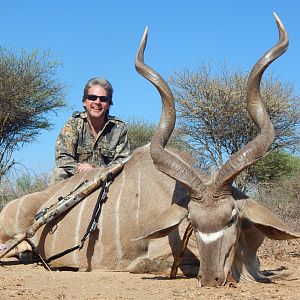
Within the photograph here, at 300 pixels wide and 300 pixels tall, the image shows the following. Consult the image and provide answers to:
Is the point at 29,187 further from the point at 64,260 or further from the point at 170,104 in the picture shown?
the point at 170,104

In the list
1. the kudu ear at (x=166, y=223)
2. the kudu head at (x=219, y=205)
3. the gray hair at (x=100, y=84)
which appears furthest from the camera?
the gray hair at (x=100, y=84)

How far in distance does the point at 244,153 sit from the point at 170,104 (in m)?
0.67

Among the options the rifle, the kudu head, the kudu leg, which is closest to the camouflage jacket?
the rifle

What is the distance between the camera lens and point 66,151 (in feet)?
16.2

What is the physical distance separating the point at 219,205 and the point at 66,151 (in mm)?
2009

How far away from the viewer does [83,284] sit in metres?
3.38

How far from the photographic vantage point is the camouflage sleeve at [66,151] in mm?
4941

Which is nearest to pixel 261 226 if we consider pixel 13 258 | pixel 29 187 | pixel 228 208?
pixel 228 208

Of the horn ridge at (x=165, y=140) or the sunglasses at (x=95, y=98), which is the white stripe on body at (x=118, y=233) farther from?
the sunglasses at (x=95, y=98)

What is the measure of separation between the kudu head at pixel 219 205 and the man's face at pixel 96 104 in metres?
1.42

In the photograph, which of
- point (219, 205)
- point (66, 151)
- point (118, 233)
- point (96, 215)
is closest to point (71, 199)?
point (96, 215)

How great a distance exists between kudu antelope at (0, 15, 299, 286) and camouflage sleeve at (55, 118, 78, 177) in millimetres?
172

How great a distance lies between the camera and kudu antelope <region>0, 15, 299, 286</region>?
323 centimetres

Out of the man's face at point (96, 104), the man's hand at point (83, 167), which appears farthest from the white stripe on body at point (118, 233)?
the man's face at point (96, 104)
